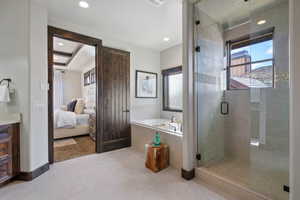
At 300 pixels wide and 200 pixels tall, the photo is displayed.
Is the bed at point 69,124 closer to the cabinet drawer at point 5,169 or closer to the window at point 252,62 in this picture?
the cabinet drawer at point 5,169

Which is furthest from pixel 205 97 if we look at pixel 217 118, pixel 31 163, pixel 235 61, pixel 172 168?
pixel 31 163

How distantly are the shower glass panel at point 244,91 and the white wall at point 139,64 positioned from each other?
1.89 meters

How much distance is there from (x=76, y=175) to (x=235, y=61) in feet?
11.2

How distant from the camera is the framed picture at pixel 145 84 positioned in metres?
3.91

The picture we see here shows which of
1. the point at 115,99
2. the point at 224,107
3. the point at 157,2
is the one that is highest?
the point at 157,2

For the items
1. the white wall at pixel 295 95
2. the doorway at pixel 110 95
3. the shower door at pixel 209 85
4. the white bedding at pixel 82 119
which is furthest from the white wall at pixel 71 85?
the white wall at pixel 295 95

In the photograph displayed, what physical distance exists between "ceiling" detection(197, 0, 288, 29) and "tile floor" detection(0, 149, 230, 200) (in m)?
2.62

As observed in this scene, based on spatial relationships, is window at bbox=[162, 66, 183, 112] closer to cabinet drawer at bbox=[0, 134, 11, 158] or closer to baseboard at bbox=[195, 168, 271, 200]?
baseboard at bbox=[195, 168, 271, 200]

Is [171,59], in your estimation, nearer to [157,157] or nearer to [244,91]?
[244,91]

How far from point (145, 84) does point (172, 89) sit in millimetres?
802

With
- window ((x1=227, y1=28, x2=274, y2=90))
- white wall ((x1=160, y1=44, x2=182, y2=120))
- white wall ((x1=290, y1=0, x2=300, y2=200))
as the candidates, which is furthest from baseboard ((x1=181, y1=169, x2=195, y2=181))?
white wall ((x1=160, y1=44, x2=182, y2=120))

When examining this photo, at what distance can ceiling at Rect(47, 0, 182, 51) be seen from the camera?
2.28 meters

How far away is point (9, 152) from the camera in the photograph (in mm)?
2025

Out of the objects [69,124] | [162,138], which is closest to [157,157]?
[162,138]
